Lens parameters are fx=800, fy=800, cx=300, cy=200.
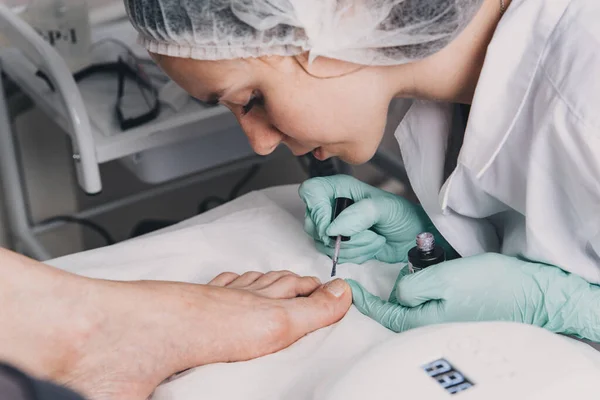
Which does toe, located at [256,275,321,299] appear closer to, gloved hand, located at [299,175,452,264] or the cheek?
gloved hand, located at [299,175,452,264]

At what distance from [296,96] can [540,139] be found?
293 millimetres

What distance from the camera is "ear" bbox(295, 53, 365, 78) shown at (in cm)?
93

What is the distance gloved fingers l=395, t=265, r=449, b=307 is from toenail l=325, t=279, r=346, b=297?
0.26ft

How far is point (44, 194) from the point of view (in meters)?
2.03

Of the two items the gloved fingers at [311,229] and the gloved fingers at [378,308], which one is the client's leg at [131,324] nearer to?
the gloved fingers at [378,308]

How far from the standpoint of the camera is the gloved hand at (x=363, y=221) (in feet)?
3.83

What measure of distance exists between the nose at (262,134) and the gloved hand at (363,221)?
16cm

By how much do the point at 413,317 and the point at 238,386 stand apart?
0.25 meters

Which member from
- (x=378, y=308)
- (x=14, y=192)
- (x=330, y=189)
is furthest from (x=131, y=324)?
(x=14, y=192)

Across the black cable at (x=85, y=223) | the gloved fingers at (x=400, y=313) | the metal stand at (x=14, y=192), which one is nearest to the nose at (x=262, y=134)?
the gloved fingers at (x=400, y=313)

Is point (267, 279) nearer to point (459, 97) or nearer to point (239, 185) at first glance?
point (459, 97)

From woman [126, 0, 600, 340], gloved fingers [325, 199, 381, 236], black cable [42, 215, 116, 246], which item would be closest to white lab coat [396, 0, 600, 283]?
woman [126, 0, 600, 340]

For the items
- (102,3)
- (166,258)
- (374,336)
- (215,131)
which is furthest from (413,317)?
(102,3)

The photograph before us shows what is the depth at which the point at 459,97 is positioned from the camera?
109cm
